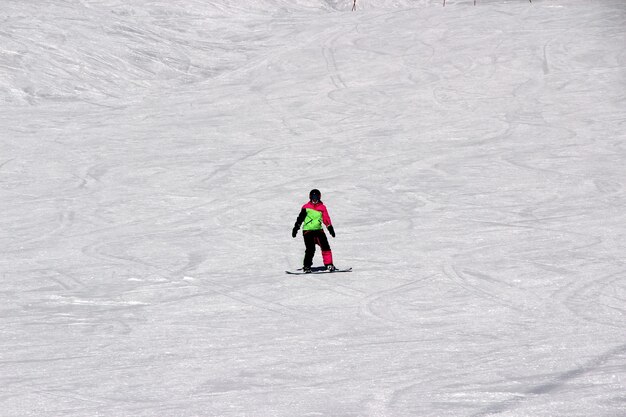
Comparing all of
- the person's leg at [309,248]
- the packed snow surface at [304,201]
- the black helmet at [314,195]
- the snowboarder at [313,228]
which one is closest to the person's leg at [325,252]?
the snowboarder at [313,228]

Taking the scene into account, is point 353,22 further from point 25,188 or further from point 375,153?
point 25,188

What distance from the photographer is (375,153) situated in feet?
68.9

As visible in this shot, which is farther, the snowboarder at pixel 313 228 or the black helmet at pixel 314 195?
the snowboarder at pixel 313 228

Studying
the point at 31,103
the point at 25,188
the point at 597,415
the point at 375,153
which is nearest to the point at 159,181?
the point at 25,188

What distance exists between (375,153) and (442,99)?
488 cm

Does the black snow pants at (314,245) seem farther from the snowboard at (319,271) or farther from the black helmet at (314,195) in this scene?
the black helmet at (314,195)

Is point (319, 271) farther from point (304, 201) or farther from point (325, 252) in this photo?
point (304, 201)

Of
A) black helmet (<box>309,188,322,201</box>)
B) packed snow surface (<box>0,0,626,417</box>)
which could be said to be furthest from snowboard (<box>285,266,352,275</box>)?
black helmet (<box>309,188,322,201</box>)

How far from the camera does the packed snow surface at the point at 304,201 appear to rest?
27.1ft

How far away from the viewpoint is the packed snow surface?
827cm

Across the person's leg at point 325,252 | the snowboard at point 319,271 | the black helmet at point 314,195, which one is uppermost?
the black helmet at point 314,195

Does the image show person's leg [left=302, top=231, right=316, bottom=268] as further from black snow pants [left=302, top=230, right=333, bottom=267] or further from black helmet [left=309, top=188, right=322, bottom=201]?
black helmet [left=309, top=188, right=322, bottom=201]

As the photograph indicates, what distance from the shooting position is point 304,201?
17859 millimetres

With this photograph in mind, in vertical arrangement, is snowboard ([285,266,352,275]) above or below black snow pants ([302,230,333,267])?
below
